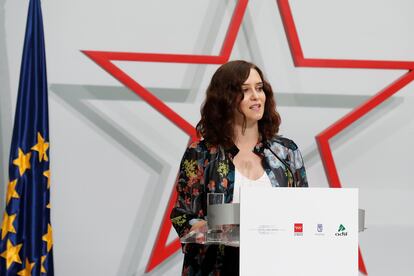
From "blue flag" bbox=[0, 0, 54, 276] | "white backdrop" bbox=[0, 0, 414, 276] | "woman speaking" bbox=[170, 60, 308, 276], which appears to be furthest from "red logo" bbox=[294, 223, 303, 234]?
"white backdrop" bbox=[0, 0, 414, 276]

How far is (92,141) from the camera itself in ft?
Result: 10.3

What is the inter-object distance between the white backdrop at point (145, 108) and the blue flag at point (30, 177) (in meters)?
0.33

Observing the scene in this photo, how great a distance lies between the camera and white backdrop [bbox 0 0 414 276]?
3.12 m

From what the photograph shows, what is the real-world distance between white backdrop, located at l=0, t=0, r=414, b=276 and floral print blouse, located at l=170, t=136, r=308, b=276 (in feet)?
4.28

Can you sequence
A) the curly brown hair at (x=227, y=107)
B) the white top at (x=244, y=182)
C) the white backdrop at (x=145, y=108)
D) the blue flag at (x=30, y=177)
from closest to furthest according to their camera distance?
the white top at (x=244, y=182)
the curly brown hair at (x=227, y=107)
the blue flag at (x=30, y=177)
the white backdrop at (x=145, y=108)

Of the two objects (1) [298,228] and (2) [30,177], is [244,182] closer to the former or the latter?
(1) [298,228]

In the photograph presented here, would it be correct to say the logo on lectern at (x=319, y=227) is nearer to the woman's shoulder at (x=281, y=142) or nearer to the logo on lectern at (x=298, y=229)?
the logo on lectern at (x=298, y=229)

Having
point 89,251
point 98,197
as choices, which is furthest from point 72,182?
point 89,251

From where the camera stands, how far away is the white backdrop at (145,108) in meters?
3.12

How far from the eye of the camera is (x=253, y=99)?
1.81 meters

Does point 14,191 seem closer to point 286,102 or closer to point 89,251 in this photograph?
point 89,251

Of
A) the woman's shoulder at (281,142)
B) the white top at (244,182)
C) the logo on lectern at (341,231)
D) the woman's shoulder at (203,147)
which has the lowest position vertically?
the logo on lectern at (341,231)

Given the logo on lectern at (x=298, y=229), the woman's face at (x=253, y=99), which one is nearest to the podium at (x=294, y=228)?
the logo on lectern at (x=298, y=229)

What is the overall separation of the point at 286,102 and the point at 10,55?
1.54 metres
